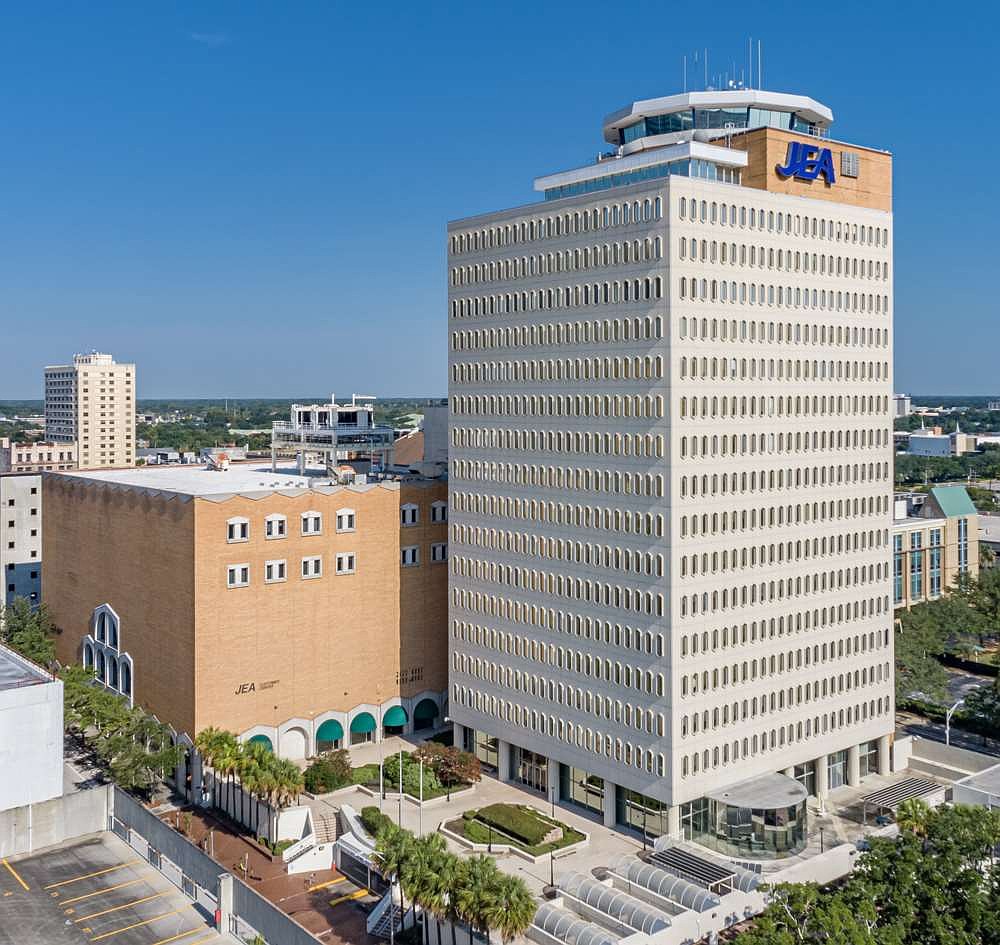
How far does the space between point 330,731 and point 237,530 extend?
2101cm

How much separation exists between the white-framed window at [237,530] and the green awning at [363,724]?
20702mm

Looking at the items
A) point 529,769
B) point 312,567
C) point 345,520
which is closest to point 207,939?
point 529,769

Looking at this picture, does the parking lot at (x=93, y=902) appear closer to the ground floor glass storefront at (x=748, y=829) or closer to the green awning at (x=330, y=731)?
the green awning at (x=330, y=731)

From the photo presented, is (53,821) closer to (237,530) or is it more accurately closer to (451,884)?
(237,530)

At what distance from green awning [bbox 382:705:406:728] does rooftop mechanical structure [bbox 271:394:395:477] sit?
2703 centimetres

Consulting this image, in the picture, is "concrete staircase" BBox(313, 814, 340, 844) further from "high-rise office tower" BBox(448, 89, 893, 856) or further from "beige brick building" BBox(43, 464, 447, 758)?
"high-rise office tower" BBox(448, 89, 893, 856)

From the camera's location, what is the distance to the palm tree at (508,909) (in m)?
54.0

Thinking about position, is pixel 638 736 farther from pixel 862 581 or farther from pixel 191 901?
pixel 191 901

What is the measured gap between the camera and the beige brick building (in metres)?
87.0

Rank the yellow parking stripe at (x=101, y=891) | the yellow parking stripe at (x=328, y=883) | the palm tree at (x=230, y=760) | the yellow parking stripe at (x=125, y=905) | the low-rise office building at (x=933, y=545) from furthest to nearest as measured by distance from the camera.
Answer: the low-rise office building at (x=933, y=545) < the palm tree at (x=230, y=760) < the yellow parking stripe at (x=328, y=883) < the yellow parking stripe at (x=101, y=891) < the yellow parking stripe at (x=125, y=905)

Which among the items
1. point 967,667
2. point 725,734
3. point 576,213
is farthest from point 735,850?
point 967,667

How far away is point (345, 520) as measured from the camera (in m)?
95.8

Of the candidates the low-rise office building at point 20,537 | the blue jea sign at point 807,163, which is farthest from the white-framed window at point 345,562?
the low-rise office building at point 20,537

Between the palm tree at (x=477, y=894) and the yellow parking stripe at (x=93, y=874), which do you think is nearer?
the palm tree at (x=477, y=894)
